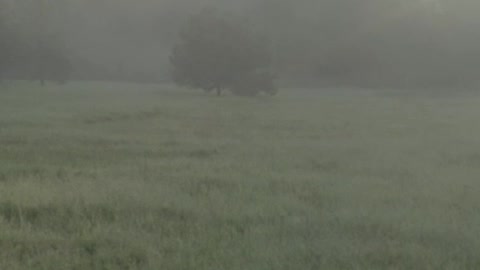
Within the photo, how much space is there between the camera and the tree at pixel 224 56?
2184 inches

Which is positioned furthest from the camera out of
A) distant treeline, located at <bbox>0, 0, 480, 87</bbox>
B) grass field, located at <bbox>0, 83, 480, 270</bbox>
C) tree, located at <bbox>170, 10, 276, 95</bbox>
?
distant treeline, located at <bbox>0, 0, 480, 87</bbox>

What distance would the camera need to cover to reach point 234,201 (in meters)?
11.0

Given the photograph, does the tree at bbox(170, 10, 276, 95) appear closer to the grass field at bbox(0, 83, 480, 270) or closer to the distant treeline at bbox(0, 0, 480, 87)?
the distant treeline at bbox(0, 0, 480, 87)

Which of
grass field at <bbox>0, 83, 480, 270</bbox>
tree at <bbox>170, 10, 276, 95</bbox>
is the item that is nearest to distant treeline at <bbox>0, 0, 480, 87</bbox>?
tree at <bbox>170, 10, 276, 95</bbox>

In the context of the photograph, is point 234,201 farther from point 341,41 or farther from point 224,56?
point 341,41

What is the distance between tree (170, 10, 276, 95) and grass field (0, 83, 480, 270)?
107ft

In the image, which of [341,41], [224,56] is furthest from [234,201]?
[341,41]

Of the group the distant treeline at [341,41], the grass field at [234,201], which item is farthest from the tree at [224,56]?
the grass field at [234,201]

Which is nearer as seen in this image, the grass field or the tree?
the grass field

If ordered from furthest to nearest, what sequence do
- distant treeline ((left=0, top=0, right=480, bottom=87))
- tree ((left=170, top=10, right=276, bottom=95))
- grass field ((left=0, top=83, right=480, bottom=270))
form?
distant treeline ((left=0, top=0, right=480, bottom=87)) < tree ((left=170, top=10, right=276, bottom=95)) < grass field ((left=0, top=83, right=480, bottom=270))

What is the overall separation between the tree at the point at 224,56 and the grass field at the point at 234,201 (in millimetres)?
32562

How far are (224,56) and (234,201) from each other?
4494cm

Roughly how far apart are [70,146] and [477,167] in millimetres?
9860

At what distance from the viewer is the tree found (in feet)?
182
